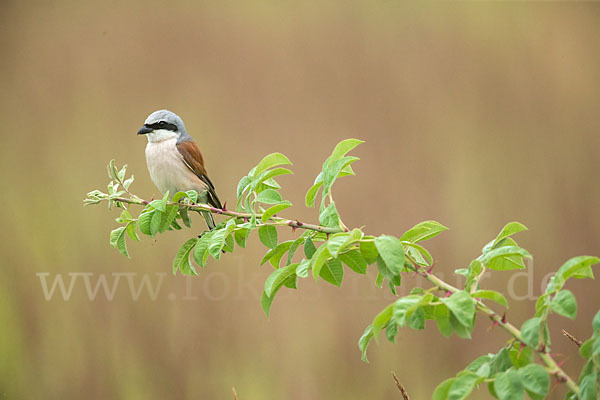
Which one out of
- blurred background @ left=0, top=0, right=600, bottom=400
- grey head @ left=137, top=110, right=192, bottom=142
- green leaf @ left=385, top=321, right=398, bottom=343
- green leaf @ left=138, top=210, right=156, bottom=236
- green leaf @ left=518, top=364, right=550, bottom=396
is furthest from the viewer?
blurred background @ left=0, top=0, right=600, bottom=400

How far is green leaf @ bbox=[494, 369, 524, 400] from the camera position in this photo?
54 centimetres

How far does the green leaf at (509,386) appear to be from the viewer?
0.54 metres

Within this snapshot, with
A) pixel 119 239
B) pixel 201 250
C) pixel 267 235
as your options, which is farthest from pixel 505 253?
pixel 119 239

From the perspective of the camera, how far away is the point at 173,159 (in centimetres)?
150

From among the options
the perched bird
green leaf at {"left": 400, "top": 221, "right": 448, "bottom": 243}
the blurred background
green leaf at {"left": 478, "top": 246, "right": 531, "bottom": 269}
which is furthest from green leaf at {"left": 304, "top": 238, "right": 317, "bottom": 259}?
the blurred background

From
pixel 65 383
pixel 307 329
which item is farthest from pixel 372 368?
pixel 65 383

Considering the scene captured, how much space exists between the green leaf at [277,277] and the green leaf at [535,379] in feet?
0.97

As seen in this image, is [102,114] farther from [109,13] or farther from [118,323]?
[118,323]

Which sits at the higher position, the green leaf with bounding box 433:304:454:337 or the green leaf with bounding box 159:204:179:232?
the green leaf with bounding box 159:204:179:232

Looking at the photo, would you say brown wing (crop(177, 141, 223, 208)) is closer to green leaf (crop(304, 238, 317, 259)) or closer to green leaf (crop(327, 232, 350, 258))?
green leaf (crop(304, 238, 317, 259))

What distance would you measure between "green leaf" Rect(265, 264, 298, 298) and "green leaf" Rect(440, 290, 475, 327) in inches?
8.3

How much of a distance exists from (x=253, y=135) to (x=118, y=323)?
928mm

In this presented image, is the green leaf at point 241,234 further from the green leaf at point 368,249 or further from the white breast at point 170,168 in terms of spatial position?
the white breast at point 170,168

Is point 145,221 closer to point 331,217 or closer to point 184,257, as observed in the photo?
point 184,257
